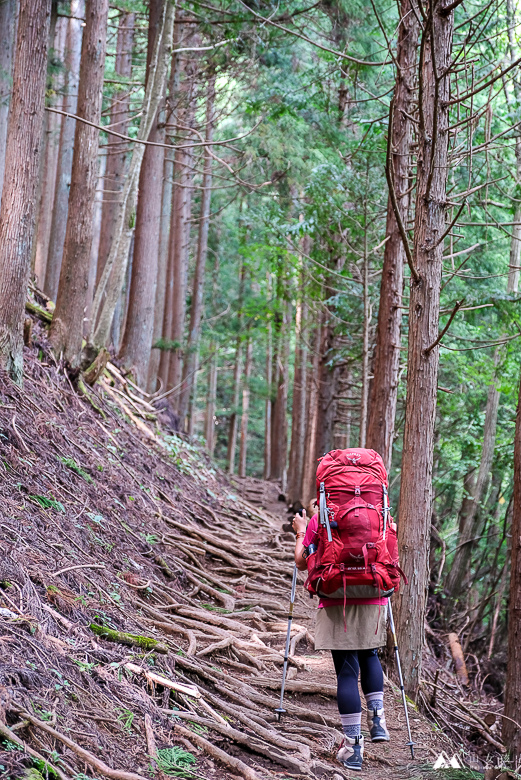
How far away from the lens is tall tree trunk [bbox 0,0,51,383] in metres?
7.02

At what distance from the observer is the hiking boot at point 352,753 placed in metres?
4.10

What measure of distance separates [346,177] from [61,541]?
862 cm

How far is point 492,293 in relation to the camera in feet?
37.4

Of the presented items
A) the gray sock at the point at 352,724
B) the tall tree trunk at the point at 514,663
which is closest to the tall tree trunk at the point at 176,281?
the tall tree trunk at the point at 514,663

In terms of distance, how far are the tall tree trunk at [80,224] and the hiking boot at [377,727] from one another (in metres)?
6.49

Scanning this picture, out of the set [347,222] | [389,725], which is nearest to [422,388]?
[389,725]

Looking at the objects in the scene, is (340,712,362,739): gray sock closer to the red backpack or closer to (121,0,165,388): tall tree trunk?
the red backpack

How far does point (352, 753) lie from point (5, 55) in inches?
378

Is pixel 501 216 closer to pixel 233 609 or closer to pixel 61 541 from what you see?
pixel 233 609

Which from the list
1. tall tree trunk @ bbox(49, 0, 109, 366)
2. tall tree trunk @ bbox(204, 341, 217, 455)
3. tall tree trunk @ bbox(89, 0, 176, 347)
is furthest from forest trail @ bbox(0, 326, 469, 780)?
tall tree trunk @ bbox(204, 341, 217, 455)

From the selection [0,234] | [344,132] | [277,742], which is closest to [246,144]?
[344,132]

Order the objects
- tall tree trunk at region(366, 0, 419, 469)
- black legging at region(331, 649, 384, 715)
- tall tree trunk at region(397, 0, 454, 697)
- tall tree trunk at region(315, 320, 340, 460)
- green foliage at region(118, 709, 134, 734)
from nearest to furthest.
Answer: green foliage at region(118, 709, 134, 734), black legging at region(331, 649, 384, 715), tall tree trunk at region(397, 0, 454, 697), tall tree trunk at region(366, 0, 419, 469), tall tree trunk at region(315, 320, 340, 460)

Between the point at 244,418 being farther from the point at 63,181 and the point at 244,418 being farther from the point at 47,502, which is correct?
the point at 47,502

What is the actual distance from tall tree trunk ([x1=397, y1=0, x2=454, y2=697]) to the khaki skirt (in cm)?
172
